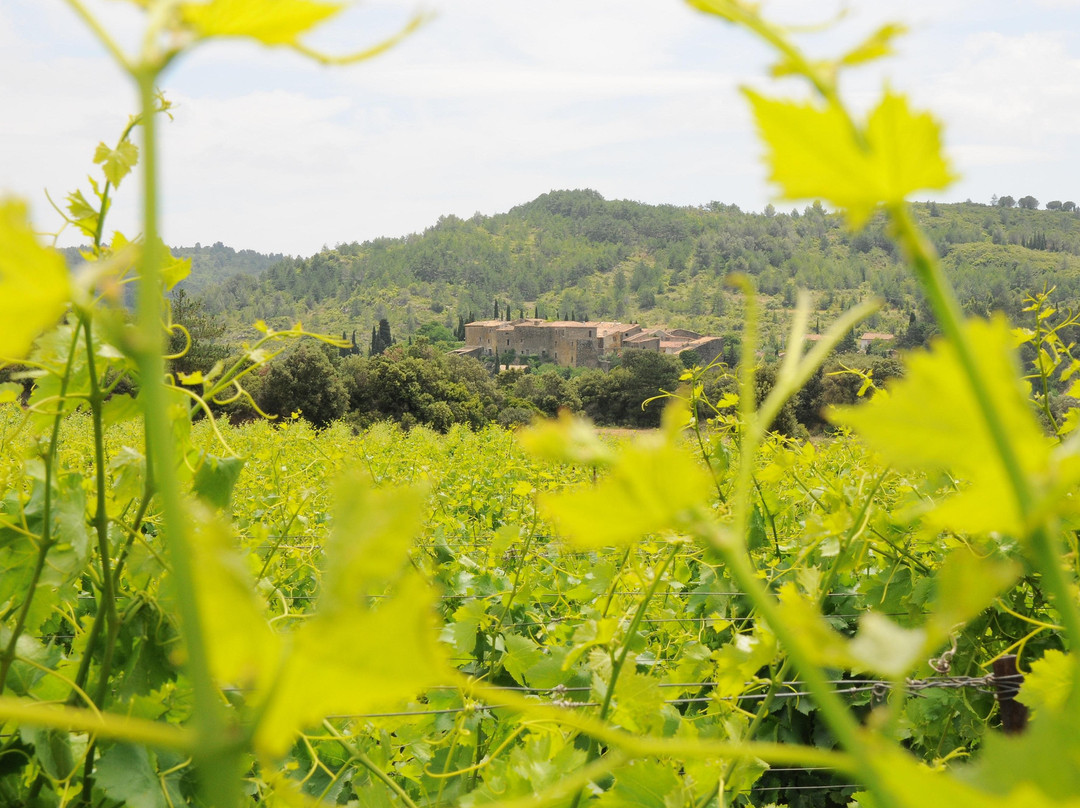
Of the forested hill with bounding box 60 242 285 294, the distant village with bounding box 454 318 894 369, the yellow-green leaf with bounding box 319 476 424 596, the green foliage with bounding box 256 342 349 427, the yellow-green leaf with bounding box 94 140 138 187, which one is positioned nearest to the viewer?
the yellow-green leaf with bounding box 319 476 424 596

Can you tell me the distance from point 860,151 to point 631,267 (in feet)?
327

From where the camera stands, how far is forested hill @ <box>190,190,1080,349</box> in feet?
259

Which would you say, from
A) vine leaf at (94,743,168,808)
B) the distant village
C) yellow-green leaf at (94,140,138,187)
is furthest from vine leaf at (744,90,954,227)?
the distant village

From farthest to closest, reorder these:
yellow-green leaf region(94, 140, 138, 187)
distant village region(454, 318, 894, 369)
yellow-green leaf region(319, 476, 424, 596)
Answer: distant village region(454, 318, 894, 369)
yellow-green leaf region(94, 140, 138, 187)
yellow-green leaf region(319, 476, 424, 596)

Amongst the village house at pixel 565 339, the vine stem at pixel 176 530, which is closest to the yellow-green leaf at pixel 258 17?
the vine stem at pixel 176 530

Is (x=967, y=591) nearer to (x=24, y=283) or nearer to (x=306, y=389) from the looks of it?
(x=24, y=283)

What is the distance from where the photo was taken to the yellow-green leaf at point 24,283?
242 millimetres

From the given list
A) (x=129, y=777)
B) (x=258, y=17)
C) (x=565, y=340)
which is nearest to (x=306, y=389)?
(x=129, y=777)

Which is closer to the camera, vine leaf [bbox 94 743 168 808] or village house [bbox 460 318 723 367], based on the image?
vine leaf [bbox 94 743 168 808]

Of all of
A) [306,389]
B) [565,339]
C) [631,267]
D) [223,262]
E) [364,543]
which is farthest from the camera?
Result: [223,262]

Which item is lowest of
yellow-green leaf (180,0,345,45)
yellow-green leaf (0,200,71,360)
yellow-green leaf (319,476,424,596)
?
yellow-green leaf (319,476,424,596)

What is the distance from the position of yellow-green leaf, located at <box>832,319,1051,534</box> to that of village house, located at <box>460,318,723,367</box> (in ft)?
205

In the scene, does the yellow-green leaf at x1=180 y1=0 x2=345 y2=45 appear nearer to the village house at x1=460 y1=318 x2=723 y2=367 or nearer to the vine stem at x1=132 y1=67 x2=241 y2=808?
the vine stem at x1=132 y1=67 x2=241 y2=808

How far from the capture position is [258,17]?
0.29 metres
